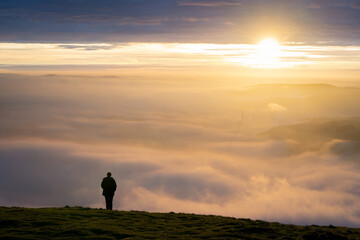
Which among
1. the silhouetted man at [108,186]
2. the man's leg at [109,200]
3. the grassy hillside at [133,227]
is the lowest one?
the grassy hillside at [133,227]

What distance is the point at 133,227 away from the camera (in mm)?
20703

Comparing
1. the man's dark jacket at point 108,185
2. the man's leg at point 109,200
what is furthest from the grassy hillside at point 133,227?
the man's leg at point 109,200

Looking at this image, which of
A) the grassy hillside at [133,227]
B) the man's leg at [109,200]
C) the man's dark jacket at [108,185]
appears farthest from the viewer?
the man's leg at [109,200]

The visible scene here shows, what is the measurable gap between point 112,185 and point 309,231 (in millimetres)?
12399

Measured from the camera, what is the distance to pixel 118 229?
1977cm

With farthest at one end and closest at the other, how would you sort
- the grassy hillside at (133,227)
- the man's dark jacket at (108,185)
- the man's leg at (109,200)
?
the man's leg at (109,200) < the man's dark jacket at (108,185) < the grassy hillside at (133,227)

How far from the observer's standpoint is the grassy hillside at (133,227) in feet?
60.7

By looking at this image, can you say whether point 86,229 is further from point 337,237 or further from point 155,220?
point 337,237

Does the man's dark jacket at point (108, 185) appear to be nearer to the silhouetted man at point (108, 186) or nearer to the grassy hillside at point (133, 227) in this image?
the silhouetted man at point (108, 186)

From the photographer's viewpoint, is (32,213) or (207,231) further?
(32,213)

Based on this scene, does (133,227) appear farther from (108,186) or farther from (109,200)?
(109,200)

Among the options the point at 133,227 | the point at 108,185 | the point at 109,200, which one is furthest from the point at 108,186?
the point at 133,227

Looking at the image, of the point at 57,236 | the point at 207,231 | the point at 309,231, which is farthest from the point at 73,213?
the point at 309,231

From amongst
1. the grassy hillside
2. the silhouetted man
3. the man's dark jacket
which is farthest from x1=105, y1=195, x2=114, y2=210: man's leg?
the grassy hillside
